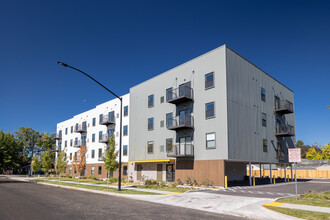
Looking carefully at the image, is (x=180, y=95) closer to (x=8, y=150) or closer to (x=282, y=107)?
(x=282, y=107)

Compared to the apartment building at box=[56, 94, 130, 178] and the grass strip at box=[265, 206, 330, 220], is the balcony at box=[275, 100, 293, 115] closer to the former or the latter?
the apartment building at box=[56, 94, 130, 178]

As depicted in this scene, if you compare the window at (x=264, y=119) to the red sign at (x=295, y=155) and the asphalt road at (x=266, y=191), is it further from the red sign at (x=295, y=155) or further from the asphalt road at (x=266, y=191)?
the red sign at (x=295, y=155)

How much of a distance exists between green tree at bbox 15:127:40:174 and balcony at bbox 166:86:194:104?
243 feet

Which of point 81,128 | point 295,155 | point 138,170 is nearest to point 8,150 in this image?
point 81,128

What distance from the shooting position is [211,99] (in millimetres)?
27375

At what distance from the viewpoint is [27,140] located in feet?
292

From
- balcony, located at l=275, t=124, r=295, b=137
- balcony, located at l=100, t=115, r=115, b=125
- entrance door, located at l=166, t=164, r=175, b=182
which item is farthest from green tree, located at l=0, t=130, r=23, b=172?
balcony, located at l=275, t=124, r=295, b=137

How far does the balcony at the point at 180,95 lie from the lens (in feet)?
95.0

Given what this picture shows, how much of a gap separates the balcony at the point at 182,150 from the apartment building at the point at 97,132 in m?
A: 9.78

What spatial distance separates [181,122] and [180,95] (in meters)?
3.11

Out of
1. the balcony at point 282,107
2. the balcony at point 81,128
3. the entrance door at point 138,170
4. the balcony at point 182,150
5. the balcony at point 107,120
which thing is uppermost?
the balcony at point 282,107

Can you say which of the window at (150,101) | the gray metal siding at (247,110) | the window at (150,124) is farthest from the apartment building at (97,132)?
the gray metal siding at (247,110)

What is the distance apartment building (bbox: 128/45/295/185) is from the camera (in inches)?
1038

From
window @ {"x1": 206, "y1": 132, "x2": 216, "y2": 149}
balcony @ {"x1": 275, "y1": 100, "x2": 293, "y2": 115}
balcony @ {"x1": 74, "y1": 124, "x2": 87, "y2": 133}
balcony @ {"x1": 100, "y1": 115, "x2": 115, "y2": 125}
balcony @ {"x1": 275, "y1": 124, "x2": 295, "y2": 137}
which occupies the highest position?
balcony @ {"x1": 275, "y1": 100, "x2": 293, "y2": 115}
